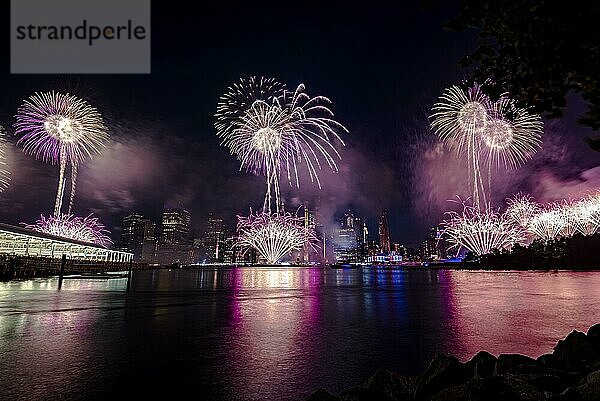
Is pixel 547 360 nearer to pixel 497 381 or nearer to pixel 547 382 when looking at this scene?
pixel 547 382

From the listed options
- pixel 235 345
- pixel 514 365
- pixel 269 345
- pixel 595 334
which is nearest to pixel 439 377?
pixel 514 365

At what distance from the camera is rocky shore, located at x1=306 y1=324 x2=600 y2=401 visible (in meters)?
4.32

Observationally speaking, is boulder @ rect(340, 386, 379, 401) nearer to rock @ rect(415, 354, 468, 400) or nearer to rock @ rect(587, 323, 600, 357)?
rock @ rect(415, 354, 468, 400)

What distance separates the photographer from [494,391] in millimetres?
4406

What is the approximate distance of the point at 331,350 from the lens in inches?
359

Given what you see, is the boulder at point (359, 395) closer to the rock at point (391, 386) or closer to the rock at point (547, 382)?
the rock at point (391, 386)

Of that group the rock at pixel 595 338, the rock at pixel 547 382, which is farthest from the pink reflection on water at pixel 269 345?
the rock at pixel 595 338

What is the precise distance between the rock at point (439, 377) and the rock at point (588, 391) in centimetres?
152

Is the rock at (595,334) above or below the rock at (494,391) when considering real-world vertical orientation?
above

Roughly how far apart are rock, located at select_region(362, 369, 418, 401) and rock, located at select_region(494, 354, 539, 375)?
1.43 meters

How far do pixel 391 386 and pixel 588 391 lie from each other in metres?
2.14

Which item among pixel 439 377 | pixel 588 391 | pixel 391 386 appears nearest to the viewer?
pixel 588 391

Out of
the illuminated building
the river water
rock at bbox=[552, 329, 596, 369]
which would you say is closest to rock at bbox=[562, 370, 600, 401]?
rock at bbox=[552, 329, 596, 369]

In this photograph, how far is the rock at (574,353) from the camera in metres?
6.25
